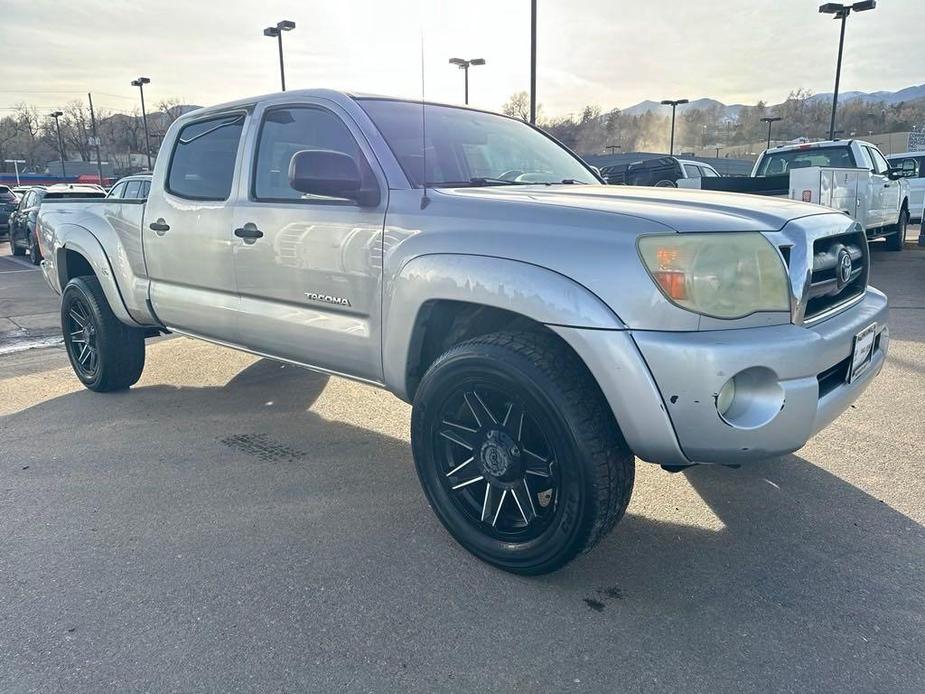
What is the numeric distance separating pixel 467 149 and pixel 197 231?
1.61 metres

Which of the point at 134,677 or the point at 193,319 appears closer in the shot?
Result: the point at 134,677

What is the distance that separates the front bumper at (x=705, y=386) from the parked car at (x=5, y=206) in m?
22.4

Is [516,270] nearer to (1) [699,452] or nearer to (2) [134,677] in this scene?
(1) [699,452]

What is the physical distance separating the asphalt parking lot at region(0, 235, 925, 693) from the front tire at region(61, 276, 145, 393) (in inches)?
29.7

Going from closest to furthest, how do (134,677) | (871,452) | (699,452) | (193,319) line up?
(134,677), (699,452), (871,452), (193,319)

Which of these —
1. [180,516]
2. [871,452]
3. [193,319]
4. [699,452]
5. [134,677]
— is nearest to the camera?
[134,677]

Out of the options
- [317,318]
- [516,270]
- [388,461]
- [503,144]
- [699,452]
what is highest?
[503,144]

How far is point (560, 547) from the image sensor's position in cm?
246

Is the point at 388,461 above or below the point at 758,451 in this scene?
below

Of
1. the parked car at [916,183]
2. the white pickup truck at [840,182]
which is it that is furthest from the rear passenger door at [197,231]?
the parked car at [916,183]

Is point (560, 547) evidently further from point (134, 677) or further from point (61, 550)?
point (61, 550)

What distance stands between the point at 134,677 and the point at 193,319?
7.78ft

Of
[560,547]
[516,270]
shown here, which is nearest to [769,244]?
[516,270]

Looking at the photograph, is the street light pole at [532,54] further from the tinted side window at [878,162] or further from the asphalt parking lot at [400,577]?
the asphalt parking lot at [400,577]
